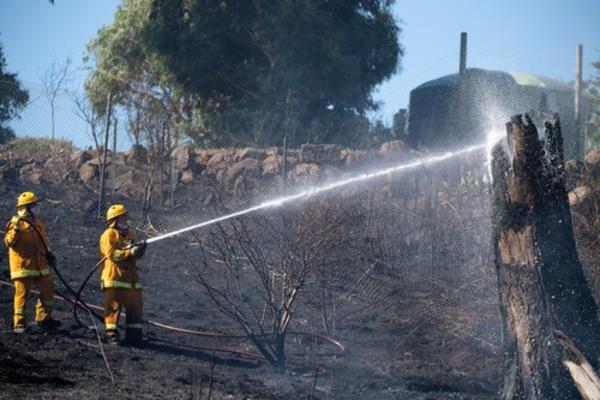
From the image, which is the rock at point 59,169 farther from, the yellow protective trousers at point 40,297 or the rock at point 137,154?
the yellow protective trousers at point 40,297

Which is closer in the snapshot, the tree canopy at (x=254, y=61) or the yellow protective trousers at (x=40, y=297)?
the yellow protective trousers at (x=40, y=297)

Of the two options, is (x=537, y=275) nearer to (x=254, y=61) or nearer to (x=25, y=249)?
(x=25, y=249)

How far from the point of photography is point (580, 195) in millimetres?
11102

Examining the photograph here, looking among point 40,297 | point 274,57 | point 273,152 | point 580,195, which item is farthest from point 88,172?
point 580,195

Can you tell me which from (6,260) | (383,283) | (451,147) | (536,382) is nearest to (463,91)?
(451,147)

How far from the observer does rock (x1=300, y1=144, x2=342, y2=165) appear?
14.3 meters

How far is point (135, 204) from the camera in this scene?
13680mm

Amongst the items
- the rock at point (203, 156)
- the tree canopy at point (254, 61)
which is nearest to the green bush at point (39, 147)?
the rock at point (203, 156)

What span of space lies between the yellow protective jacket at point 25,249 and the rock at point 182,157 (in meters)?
6.91

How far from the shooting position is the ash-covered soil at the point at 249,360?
255 inches

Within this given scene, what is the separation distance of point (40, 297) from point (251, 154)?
7.34 metres

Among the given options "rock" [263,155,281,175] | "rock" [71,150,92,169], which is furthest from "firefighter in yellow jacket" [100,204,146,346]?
"rock" [71,150,92,169]

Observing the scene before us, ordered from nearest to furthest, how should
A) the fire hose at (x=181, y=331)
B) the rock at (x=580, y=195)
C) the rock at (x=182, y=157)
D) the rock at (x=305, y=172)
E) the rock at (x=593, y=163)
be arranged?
the fire hose at (x=181, y=331) → the rock at (x=580, y=195) → the rock at (x=593, y=163) → the rock at (x=305, y=172) → the rock at (x=182, y=157)

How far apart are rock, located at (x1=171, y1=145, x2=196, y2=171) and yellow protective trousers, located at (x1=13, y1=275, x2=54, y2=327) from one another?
7.00m
